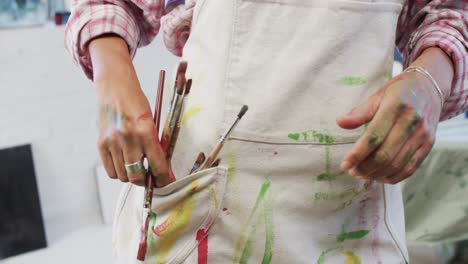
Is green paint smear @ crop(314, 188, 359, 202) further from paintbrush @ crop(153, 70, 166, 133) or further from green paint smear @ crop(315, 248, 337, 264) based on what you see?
paintbrush @ crop(153, 70, 166, 133)

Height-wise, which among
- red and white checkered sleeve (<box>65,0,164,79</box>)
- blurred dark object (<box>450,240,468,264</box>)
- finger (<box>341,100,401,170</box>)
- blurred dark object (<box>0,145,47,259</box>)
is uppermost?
red and white checkered sleeve (<box>65,0,164,79</box>)

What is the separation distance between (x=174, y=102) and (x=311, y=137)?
0.52ft

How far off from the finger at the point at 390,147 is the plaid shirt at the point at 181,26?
154mm

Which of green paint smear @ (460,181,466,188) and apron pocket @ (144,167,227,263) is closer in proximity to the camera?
apron pocket @ (144,167,227,263)

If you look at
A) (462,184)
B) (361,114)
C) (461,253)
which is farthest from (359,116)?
(461,253)

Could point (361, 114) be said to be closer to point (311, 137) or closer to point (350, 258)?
point (311, 137)

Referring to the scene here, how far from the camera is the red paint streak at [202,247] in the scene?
1.65 ft

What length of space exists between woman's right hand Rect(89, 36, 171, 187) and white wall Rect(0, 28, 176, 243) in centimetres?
103

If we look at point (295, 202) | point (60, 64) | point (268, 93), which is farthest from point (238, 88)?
point (60, 64)

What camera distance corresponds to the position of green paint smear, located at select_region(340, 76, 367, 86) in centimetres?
51

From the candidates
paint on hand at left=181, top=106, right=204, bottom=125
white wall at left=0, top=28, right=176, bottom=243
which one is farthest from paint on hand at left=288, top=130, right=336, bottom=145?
white wall at left=0, top=28, right=176, bottom=243

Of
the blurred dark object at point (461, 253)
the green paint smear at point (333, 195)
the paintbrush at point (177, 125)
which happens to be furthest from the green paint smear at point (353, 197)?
the blurred dark object at point (461, 253)

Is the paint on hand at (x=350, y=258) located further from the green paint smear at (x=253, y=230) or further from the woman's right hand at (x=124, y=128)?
the woman's right hand at (x=124, y=128)

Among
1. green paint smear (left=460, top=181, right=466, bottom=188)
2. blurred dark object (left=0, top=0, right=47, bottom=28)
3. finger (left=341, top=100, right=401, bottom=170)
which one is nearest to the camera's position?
finger (left=341, top=100, right=401, bottom=170)
